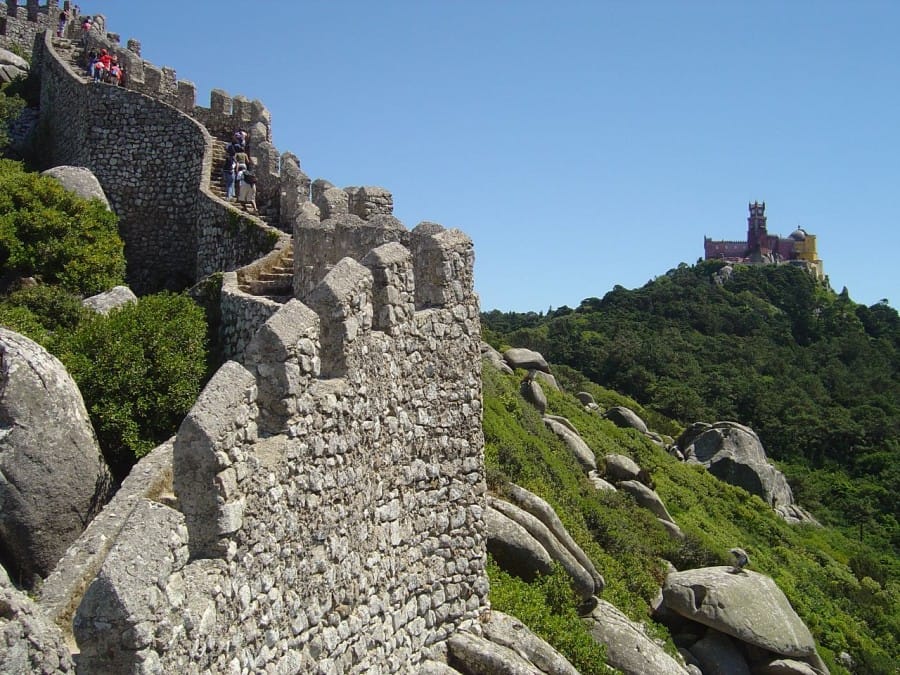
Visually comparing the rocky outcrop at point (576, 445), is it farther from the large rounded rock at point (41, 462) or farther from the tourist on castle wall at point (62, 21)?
the tourist on castle wall at point (62, 21)

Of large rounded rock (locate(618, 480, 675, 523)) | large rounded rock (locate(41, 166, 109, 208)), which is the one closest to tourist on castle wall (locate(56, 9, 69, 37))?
large rounded rock (locate(41, 166, 109, 208))

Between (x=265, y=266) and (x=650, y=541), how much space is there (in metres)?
10.8

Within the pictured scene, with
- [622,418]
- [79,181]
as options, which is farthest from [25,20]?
[622,418]

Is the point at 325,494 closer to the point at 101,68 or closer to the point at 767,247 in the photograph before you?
the point at 101,68

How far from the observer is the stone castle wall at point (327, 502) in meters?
5.59

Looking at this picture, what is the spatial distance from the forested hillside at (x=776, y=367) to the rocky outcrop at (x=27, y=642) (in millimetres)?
35509

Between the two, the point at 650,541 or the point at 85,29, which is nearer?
→ the point at 650,541

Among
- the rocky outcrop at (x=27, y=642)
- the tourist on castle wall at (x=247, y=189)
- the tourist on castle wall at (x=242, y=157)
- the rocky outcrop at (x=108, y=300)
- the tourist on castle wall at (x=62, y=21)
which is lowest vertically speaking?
the rocky outcrop at (x=27, y=642)

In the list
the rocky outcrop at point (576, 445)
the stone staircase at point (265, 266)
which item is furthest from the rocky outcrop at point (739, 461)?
the stone staircase at point (265, 266)

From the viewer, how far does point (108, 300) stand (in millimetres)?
15727

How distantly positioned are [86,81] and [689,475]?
2345 centimetres

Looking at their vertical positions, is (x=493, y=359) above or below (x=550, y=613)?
above

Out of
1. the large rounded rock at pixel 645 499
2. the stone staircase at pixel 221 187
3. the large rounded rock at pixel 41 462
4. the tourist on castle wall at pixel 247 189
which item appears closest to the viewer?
the large rounded rock at pixel 41 462

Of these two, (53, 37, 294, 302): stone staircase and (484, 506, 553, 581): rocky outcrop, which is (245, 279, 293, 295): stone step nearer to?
(53, 37, 294, 302): stone staircase
